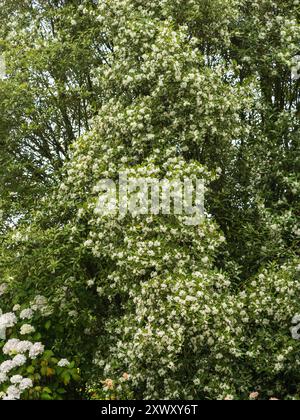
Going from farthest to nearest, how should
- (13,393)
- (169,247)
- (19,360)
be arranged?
1. (19,360)
2. (13,393)
3. (169,247)

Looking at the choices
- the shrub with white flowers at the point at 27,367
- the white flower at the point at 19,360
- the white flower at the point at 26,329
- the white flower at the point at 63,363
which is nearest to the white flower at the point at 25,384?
the shrub with white flowers at the point at 27,367

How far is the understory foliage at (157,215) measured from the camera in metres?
9.27

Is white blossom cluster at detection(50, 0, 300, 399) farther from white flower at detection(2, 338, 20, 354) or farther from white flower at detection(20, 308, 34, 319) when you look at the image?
white flower at detection(2, 338, 20, 354)

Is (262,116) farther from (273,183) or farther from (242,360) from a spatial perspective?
(242,360)

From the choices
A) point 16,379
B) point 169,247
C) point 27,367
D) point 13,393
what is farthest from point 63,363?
point 169,247

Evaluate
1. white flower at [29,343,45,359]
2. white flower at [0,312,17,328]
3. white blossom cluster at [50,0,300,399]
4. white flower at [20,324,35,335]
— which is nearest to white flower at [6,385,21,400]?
white flower at [29,343,45,359]

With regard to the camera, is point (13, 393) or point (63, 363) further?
point (63, 363)

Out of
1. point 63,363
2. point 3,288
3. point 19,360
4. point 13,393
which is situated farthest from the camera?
point 3,288

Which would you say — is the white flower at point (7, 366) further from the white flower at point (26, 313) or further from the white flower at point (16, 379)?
the white flower at point (26, 313)

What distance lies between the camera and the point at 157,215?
9.37 m

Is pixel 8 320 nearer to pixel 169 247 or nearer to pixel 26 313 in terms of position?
pixel 26 313

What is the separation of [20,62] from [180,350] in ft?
Result: 20.5

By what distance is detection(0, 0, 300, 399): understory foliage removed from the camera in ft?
30.4

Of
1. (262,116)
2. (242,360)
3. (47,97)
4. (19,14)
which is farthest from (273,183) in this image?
(19,14)
